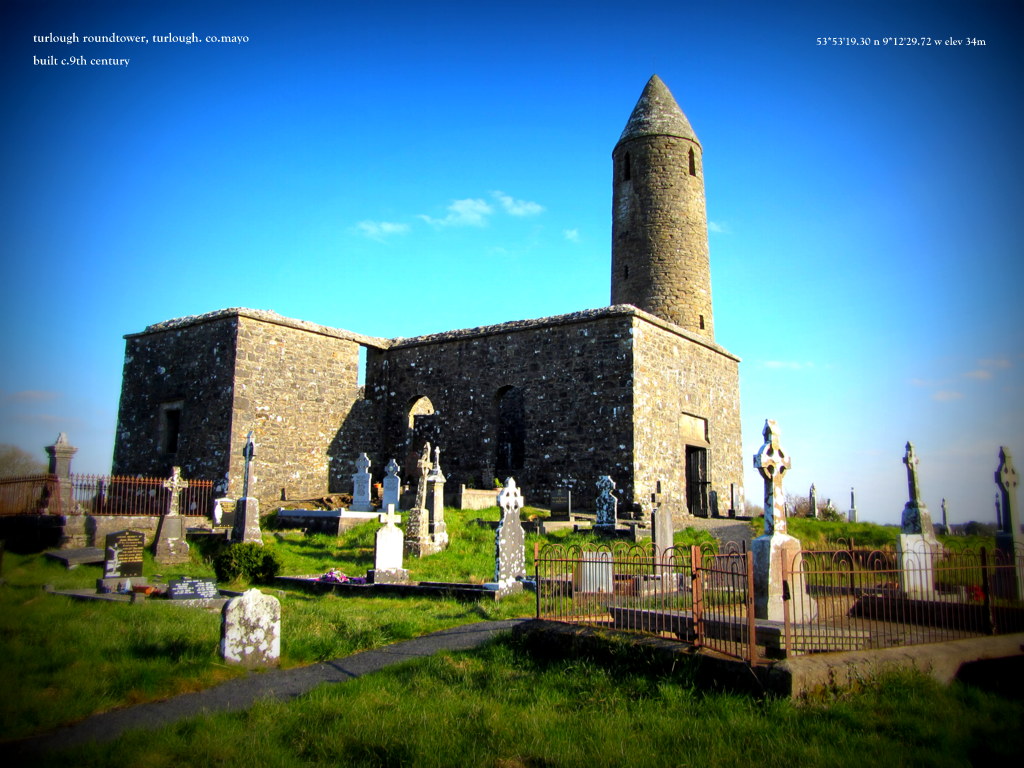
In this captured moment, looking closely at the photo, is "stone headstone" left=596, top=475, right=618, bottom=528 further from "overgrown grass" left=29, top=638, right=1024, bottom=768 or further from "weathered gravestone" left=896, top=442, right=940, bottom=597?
"overgrown grass" left=29, top=638, right=1024, bottom=768

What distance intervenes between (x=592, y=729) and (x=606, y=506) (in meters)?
11.5

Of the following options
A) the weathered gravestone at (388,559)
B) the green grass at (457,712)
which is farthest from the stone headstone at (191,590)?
the weathered gravestone at (388,559)

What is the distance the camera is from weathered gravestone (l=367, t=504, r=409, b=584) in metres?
12.7

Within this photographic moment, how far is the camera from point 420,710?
6.21 meters

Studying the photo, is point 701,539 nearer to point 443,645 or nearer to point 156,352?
point 443,645

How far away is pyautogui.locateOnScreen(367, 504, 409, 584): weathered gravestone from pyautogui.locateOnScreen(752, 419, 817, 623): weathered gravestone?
21.4 feet

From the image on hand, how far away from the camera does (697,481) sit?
22.3 m

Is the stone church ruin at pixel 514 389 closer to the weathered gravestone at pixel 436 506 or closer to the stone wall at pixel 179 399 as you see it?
the stone wall at pixel 179 399

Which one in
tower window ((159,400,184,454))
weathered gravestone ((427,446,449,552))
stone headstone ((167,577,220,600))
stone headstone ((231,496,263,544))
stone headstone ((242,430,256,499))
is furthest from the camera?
tower window ((159,400,184,454))

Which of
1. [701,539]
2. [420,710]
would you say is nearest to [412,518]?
[701,539]

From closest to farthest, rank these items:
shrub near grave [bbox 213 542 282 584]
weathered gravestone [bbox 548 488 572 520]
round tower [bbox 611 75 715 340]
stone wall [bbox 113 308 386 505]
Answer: shrub near grave [bbox 213 542 282 584]
weathered gravestone [bbox 548 488 572 520]
stone wall [bbox 113 308 386 505]
round tower [bbox 611 75 715 340]

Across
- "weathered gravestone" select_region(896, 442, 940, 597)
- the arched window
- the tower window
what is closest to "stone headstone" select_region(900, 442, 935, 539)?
"weathered gravestone" select_region(896, 442, 940, 597)

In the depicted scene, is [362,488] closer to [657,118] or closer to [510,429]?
[510,429]

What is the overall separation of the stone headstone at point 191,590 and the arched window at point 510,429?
1247 centimetres
